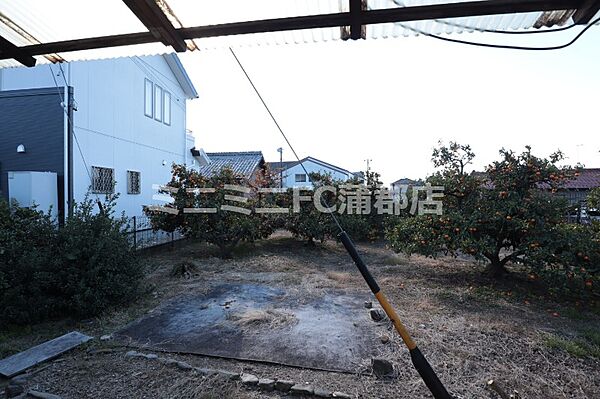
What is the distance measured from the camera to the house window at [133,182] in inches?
322

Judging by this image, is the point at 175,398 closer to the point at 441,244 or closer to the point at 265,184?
the point at 441,244

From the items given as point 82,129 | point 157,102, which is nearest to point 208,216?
point 82,129

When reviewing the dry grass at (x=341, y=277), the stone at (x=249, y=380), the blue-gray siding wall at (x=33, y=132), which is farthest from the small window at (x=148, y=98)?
the stone at (x=249, y=380)

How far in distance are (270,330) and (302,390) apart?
110cm

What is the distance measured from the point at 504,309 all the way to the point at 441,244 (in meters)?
1.25

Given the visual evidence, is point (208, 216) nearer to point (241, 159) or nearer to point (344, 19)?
point (344, 19)

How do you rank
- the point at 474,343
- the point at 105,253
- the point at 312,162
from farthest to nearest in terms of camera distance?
1. the point at 312,162
2. the point at 105,253
3. the point at 474,343

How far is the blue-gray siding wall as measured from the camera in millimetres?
6199

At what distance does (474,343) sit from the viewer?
2969 mm

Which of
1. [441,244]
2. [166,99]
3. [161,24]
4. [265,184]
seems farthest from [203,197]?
[161,24]

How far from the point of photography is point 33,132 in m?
6.26

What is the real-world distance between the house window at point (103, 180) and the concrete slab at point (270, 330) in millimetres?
4172

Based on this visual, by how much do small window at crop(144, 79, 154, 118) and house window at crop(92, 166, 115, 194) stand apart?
2161mm

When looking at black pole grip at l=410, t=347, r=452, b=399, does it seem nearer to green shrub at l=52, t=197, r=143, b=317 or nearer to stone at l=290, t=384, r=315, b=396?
stone at l=290, t=384, r=315, b=396
